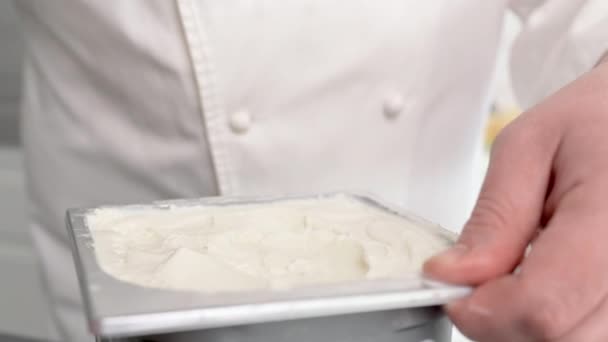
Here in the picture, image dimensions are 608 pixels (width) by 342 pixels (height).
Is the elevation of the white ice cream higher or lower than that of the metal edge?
lower

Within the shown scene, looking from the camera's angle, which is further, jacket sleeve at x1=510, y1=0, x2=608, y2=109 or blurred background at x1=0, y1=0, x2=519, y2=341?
blurred background at x1=0, y1=0, x2=519, y2=341

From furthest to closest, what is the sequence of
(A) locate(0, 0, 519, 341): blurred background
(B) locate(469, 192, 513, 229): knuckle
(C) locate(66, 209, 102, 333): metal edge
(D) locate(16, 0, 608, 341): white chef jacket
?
1. (A) locate(0, 0, 519, 341): blurred background
2. (D) locate(16, 0, 608, 341): white chef jacket
3. (B) locate(469, 192, 513, 229): knuckle
4. (C) locate(66, 209, 102, 333): metal edge

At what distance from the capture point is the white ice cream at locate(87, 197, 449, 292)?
34cm

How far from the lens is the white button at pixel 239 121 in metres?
0.60

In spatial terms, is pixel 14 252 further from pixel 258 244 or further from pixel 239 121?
pixel 258 244

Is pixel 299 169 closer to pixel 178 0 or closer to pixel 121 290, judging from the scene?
pixel 178 0

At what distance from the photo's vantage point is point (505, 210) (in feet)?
1.28

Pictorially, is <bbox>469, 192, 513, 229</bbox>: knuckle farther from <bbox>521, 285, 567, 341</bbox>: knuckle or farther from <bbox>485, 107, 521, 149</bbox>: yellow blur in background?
<bbox>485, 107, 521, 149</bbox>: yellow blur in background

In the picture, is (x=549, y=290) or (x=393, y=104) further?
(x=393, y=104)

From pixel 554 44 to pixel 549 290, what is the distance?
0.41 m

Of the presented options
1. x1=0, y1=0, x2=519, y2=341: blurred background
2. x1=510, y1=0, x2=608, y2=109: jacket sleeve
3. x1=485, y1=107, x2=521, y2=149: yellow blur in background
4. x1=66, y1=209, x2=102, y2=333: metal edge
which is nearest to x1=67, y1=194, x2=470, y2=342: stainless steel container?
x1=66, y1=209, x2=102, y2=333: metal edge

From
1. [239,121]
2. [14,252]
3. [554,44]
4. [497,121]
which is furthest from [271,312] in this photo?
[497,121]

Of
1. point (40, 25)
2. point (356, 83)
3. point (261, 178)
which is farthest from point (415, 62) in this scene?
point (40, 25)

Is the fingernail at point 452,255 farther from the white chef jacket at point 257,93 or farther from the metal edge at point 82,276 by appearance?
the white chef jacket at point 257,93
